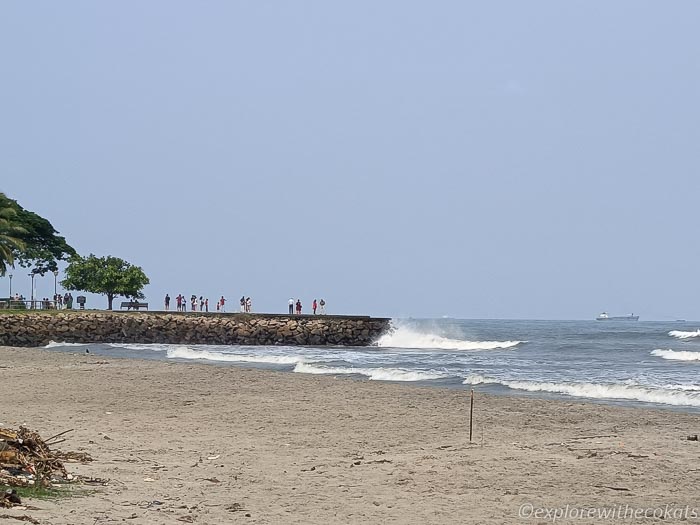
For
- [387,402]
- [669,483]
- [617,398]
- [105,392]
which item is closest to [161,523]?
[669,483]

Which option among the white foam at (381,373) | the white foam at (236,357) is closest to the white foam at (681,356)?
the white foam at (236,357)

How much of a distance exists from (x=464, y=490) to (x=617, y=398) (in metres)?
10.7

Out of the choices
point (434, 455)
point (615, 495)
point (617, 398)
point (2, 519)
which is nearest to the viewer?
point (2, 519)

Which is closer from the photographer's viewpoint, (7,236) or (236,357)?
(236,357)

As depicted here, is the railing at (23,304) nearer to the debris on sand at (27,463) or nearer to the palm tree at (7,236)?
the palm tree at (7,236)

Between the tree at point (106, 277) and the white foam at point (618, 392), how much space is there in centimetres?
4761

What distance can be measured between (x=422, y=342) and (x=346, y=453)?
142 ft

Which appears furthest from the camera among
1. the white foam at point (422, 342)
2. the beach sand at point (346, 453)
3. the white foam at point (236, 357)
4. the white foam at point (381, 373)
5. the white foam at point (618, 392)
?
the white foam at point (422, 342)

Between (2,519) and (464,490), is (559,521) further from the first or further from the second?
(2,519)

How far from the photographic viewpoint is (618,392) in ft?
59.3

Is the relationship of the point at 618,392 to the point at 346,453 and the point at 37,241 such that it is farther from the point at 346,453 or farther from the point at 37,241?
the point at 37,241

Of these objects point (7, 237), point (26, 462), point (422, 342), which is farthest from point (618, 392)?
point (7, 237)

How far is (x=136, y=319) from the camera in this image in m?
49.5

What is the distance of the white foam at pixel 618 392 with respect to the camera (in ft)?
55.0
